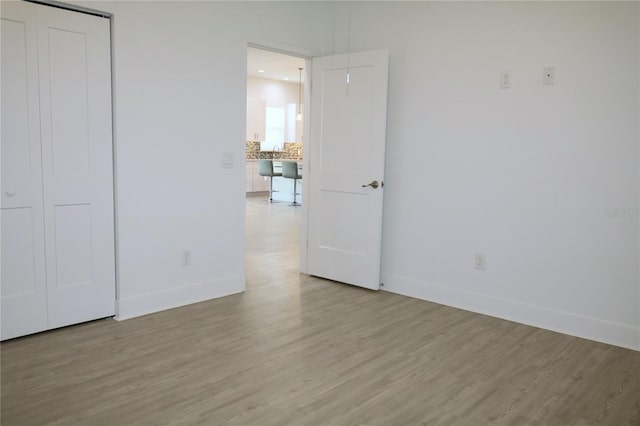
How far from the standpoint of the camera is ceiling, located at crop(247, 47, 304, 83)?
836 cm

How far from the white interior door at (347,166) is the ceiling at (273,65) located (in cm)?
340

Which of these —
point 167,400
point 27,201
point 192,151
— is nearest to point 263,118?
point 192,151

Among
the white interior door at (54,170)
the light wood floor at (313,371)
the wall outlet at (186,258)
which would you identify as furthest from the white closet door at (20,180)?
the wall outlet at (186,258)

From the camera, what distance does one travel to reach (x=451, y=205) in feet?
13.0

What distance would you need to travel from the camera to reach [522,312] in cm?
362

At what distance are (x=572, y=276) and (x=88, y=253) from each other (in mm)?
3207

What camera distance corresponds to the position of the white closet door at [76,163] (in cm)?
304

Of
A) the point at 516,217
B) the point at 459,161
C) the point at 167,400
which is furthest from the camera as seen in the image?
the point at 459,161

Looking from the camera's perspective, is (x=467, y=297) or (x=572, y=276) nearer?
(x=572, y=276)

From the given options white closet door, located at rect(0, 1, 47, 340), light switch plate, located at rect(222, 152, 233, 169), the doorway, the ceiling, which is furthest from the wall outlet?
the ceiling

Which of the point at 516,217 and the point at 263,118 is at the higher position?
the point at 263,118

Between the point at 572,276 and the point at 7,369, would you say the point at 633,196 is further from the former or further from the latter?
the point at 7,369

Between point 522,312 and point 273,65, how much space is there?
735cm

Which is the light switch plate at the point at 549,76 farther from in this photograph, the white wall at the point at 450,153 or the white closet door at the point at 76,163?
the white closet door at the point at 76,163
